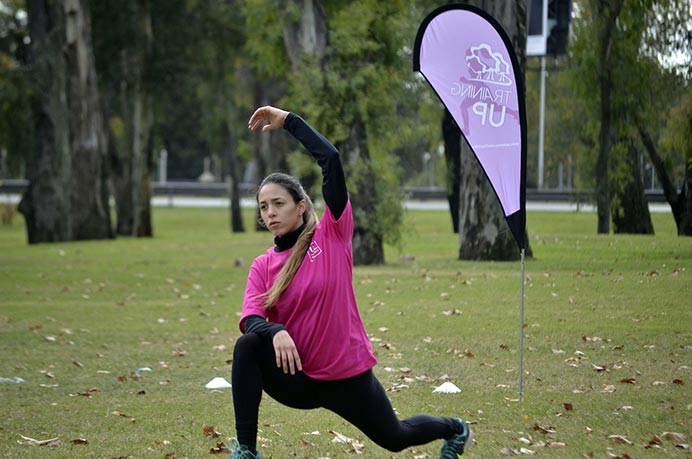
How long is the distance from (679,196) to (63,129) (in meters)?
23.6

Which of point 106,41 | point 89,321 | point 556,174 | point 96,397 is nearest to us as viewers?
point 96,397

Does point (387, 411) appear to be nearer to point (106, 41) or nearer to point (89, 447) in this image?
point (89, 447)

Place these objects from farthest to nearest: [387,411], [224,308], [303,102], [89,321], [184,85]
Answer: [184,85], [303,102], [224,308], [89,321], [387,411]

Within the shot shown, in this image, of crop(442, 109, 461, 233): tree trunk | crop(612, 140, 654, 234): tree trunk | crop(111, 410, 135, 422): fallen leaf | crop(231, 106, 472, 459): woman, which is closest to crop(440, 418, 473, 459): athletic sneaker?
crop(231, 106, 472, 459): woman

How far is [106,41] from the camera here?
126ft

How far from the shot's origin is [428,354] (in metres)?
11.0

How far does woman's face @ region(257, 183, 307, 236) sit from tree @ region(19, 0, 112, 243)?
27.6m

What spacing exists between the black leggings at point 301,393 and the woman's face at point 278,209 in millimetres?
575

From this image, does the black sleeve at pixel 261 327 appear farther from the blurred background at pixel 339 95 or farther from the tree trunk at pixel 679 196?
the blurred background at pixel 339 95

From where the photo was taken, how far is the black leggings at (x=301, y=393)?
5.60 metres

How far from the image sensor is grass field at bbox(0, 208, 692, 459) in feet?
24.2

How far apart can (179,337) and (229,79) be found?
29.5 m

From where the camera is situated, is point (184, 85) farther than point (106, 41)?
Yes

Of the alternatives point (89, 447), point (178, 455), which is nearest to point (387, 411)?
point (178, 455)
